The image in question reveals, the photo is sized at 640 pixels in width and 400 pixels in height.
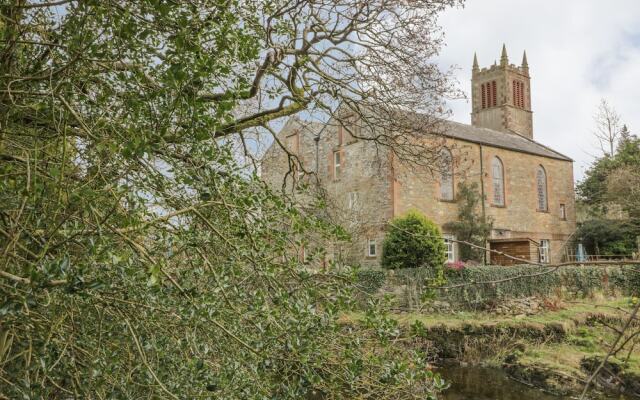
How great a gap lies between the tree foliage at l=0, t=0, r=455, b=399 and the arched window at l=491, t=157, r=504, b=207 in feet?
87.4

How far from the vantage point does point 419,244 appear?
20062mm

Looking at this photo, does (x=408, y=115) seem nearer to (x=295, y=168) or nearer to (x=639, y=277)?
(x=295, y=168)

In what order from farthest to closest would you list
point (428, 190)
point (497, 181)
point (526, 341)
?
point (497, 181), point (428, 190), point (526, 341)

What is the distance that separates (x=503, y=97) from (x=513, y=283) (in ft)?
87.9

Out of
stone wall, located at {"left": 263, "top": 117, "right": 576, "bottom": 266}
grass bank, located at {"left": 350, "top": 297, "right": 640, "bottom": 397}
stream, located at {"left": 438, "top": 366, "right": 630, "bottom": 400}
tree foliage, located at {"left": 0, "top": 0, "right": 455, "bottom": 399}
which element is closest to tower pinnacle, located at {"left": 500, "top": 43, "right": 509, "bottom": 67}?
stone wall, located at {"left": 263, "top": 117, "right": 576, "bottom": 266}

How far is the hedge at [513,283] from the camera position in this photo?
56.9 feet

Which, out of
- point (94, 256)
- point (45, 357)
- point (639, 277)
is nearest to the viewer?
point (94, 256)

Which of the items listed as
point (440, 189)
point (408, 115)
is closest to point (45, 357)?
point (408, 115)

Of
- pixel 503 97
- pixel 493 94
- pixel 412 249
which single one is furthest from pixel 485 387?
pixel 493 94

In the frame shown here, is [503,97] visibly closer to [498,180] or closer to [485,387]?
[498,180]

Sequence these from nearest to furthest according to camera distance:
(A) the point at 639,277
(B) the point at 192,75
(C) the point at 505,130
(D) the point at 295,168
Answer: (B) the point at 192,75 < (D) the point at 295,168 < (A) the point at 639,277 < (C) the point at 505,130

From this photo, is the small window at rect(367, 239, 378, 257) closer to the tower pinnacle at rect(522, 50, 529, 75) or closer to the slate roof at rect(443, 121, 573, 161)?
the slate roof at rect(443, 121, 573, 161)

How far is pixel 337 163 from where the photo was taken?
2781cm

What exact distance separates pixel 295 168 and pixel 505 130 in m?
37.0
